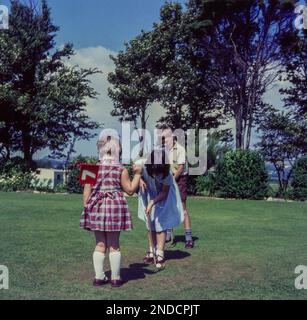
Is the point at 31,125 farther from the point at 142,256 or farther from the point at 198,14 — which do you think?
the point at 142,256

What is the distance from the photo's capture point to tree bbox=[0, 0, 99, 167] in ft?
104

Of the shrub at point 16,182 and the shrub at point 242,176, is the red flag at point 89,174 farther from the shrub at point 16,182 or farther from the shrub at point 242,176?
the shrub at point 16,182

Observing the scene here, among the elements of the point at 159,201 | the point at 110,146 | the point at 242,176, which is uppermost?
the point at 110,146

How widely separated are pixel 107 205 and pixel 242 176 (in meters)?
17.5

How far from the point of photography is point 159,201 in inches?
304

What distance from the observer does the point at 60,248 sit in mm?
8938

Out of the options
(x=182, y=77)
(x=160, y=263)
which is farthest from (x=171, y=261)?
(x=182, y=77)

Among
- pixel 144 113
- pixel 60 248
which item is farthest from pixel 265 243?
pixel 144 113

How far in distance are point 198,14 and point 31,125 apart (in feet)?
41.8

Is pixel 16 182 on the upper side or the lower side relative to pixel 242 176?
lower

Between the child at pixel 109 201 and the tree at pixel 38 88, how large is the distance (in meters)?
25.6

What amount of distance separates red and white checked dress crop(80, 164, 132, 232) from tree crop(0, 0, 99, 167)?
25606mm

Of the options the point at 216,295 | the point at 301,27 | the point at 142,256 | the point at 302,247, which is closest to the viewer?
the point at 216,295

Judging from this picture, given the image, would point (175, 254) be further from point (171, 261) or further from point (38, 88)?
point (38, 88)
